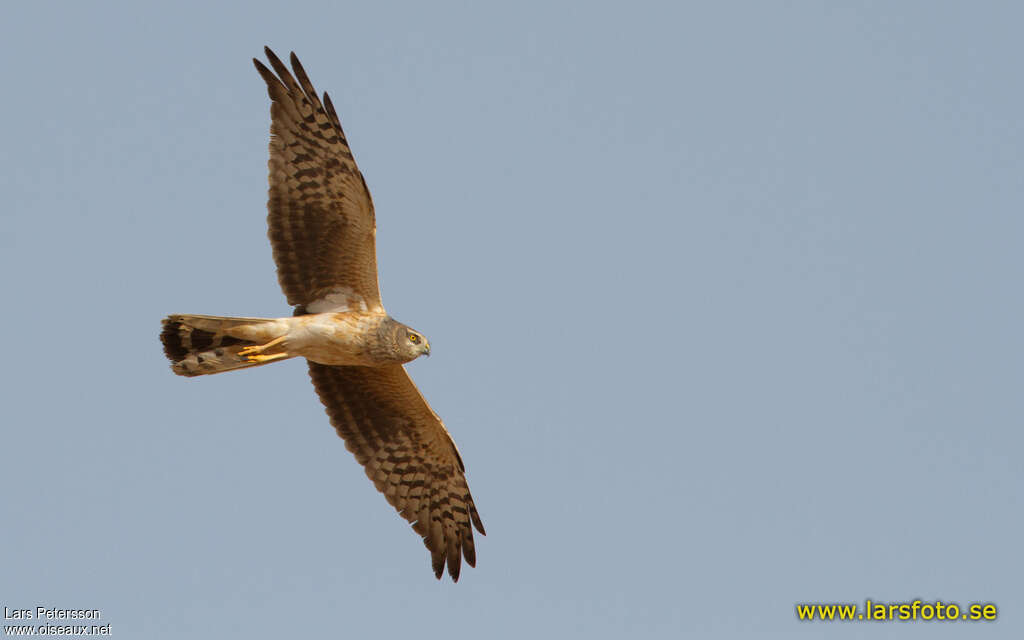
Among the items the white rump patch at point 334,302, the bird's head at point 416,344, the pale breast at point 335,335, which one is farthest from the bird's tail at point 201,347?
the bird's head at point 416,344

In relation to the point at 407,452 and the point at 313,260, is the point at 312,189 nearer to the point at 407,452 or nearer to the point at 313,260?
the point at 313,260

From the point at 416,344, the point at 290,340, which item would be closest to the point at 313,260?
the point at 290,340

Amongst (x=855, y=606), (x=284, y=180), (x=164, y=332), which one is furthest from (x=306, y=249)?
(x=855, y=606)

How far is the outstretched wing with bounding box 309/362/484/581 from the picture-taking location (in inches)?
531

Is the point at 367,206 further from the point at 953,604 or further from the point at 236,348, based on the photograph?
the point at 953,604

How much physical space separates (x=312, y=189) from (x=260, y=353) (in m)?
1.56

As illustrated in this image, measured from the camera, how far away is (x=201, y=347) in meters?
11.9

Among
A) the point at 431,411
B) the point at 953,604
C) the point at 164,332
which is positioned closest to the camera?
the point at 164,332

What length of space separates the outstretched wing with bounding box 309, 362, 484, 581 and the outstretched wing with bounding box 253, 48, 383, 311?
126 cm

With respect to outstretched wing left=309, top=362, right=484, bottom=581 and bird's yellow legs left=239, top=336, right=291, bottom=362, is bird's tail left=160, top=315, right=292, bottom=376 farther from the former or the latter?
outstretched wing left=309, top=362, right=484, bottom=581

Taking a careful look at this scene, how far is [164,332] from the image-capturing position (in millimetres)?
11797

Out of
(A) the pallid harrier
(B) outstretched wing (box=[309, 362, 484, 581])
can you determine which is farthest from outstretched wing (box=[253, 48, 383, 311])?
(B) outstretched wing (box=[309, 362, 484, 581])

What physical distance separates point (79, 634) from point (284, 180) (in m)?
4.49

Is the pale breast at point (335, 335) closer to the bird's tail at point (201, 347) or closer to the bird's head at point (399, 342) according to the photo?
the bird's head at point (399, 342)
